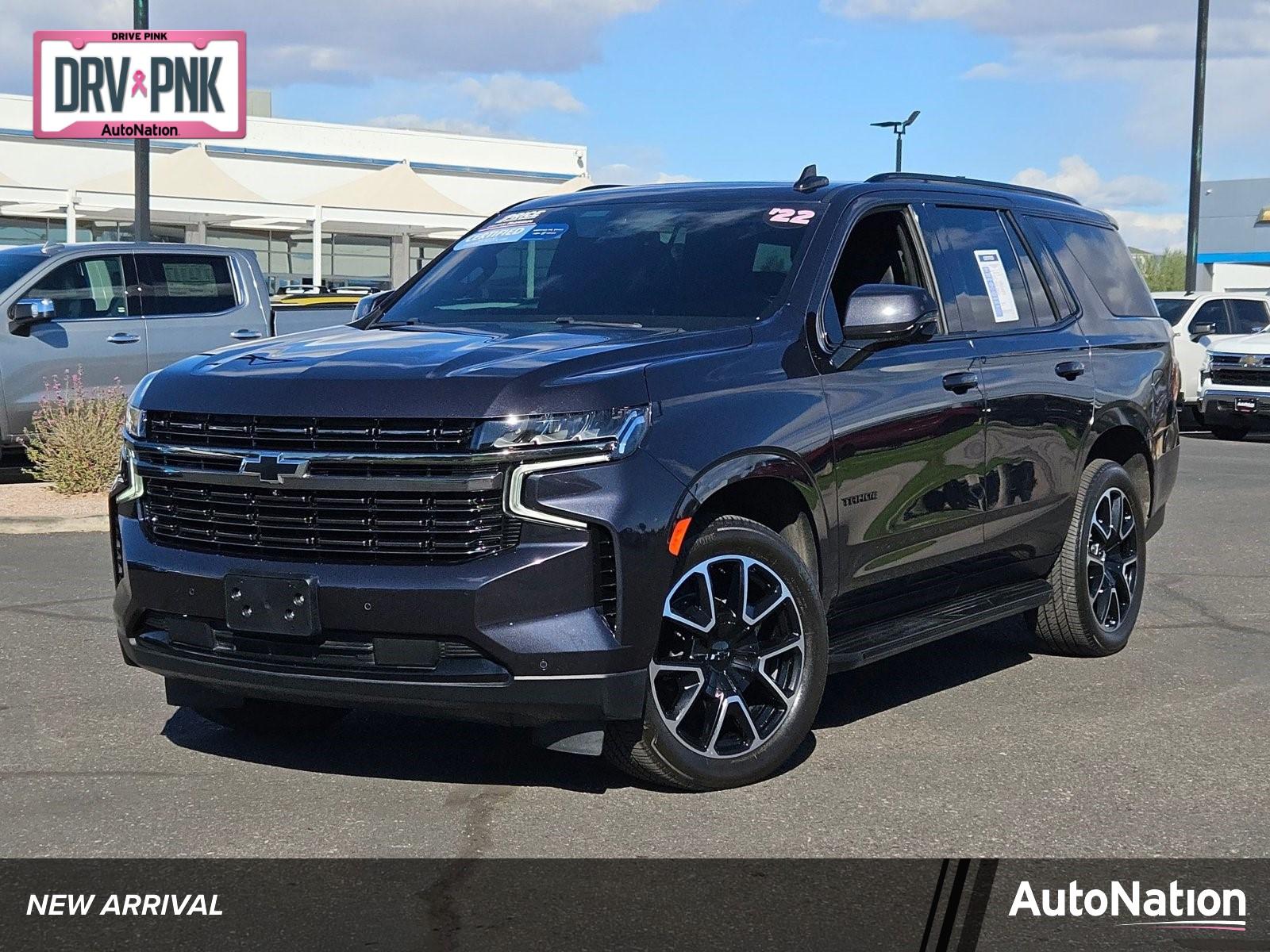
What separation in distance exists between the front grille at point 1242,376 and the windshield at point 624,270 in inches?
630

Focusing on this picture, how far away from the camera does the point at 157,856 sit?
15.2 feet

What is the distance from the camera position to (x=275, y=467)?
498cm

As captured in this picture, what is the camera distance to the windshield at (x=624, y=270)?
599 cm

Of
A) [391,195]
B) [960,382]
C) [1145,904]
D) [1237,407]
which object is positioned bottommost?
[1145,904]

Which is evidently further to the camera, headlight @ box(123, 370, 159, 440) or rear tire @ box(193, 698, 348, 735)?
rear tire @ box(193, 698, 348, 735)

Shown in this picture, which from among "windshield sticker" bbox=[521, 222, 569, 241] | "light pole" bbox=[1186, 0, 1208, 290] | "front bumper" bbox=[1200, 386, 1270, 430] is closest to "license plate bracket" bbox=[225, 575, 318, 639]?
"windshield sticker" bbox=[521, 222, 569, 241]

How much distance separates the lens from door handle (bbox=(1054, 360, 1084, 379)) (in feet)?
23.5

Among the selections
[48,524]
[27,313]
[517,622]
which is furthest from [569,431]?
[27,313]

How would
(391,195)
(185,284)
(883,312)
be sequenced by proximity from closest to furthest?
(883,312), (185,284), (391,195)

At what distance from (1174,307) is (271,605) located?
2094 centimetres

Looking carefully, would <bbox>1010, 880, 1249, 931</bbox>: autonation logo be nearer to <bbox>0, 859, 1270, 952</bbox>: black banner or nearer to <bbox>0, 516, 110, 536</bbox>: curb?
<bbox>0, 859, 1270, 952</bbox>: black banner

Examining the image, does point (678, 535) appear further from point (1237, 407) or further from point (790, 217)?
point (1237, 407)

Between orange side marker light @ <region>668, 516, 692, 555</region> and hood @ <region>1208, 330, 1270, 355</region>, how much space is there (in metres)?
17.4

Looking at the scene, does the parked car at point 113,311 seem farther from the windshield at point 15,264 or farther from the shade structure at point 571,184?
the shade structure at point 571,184
